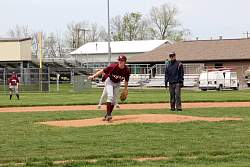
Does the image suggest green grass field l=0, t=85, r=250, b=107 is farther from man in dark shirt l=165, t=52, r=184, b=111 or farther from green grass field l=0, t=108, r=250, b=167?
green grass field l=0, t=108, r=250, b=167

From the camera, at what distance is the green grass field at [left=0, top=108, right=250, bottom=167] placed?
848cm

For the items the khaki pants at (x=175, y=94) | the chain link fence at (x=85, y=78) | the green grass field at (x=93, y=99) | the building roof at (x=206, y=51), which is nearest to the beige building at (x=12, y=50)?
the chain link fence at (x=85, y=78)

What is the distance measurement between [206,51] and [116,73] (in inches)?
2199

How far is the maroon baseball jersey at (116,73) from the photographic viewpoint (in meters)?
14.6

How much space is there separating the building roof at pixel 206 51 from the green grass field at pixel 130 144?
171 feet

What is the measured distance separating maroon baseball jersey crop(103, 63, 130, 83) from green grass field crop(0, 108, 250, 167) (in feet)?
4.74

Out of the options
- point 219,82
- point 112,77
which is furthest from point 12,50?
point 112,77

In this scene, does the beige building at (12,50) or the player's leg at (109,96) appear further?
the beige building at (12,50)

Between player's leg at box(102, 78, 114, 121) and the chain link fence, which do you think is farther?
the chain link fence

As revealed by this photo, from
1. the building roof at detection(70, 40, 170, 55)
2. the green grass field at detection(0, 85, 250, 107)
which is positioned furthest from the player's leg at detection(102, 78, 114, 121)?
the building roof at detection(70, 40, 170, 55)

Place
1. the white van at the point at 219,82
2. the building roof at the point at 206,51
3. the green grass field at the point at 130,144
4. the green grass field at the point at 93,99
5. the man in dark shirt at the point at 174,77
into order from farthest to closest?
1. the building roof at the point at 206,51
2. the white van at the point at 219,82
3. the green grass field at the point at 93,99
4. the man in dark shirt at the point at 174,77
5. the green grass field at the point at 130,144

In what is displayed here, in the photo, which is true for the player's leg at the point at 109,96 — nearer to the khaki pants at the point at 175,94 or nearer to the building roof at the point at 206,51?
the khaki pants at the point at 175,94

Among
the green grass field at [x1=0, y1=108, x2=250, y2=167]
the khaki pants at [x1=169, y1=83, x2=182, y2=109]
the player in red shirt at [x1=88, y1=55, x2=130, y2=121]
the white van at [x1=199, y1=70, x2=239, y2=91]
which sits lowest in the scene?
the white van at [x1=199, y1=70, x2=239, y2=91]

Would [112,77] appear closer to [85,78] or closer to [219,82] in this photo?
[219,82]
